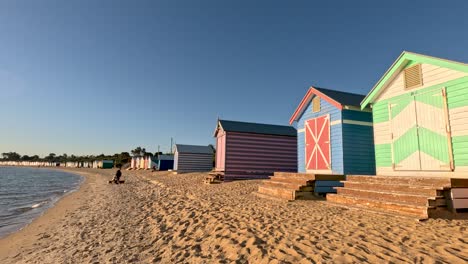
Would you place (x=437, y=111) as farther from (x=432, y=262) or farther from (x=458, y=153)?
(x=432, y=262)

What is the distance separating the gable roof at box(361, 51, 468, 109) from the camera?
25.3 ft

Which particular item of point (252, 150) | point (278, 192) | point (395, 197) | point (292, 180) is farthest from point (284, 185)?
point (252, 150)

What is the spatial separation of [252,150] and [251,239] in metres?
15.8

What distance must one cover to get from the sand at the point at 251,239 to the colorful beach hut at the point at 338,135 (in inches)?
138

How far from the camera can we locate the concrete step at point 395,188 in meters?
6.47

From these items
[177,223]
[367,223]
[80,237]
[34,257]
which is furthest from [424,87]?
→ [34,257]

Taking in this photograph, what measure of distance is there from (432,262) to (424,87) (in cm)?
694

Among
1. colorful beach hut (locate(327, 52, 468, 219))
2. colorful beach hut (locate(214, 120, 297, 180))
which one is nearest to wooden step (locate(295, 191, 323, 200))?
colorful beach hut (locate(327, 52, 468, 219))

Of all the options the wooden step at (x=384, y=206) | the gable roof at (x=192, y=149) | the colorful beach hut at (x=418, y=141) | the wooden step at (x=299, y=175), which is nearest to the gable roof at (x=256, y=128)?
the wooden step at (x=299, y=175)

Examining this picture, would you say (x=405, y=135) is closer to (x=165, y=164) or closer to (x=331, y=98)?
(x=331, y=98)

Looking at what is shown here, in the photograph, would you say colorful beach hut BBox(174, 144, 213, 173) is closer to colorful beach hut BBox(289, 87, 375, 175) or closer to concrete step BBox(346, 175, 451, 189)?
colorful beach hut BBox(289, 87, 375, 175)

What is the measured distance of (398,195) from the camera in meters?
6.98

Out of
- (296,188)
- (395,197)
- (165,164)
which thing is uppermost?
(165,164)

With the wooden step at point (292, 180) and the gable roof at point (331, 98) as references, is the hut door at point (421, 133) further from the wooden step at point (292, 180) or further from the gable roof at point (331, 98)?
the wooden step at point (292, 180)
